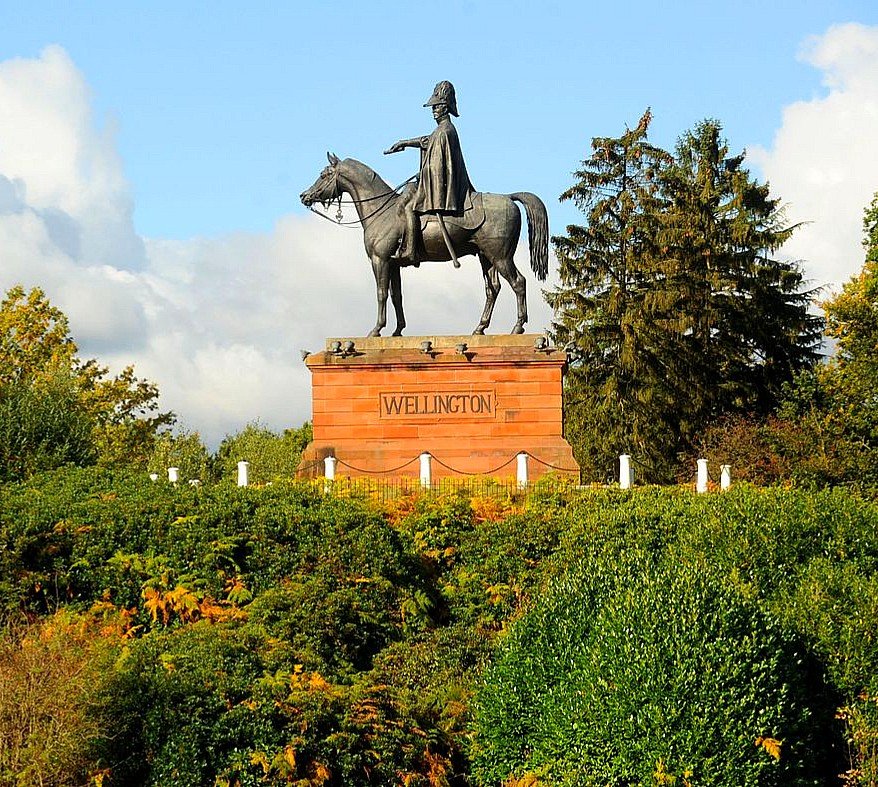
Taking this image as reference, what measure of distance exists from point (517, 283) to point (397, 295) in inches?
91.8

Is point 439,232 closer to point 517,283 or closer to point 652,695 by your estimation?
point 517,283

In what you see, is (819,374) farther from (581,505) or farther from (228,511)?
(228,511)

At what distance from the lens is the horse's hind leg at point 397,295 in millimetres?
24000

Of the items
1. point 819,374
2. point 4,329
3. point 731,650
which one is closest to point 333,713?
point 731,650

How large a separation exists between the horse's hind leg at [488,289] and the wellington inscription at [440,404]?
129 cm

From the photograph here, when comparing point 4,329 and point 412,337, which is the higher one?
point 4,329

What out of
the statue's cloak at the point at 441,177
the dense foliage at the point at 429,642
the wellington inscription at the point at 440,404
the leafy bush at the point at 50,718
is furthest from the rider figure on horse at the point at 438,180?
the leafy bush at the point at 50,718

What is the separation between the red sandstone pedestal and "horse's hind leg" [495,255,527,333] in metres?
0.48

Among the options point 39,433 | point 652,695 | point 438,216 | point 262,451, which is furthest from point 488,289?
point 262,451

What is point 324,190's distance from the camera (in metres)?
23.9

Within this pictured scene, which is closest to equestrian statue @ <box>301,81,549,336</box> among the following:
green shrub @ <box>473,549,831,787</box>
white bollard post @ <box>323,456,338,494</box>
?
white bollard post @ <box>323,456,338,494</box>

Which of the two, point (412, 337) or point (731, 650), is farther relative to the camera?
point (412, 337)

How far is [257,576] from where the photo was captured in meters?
14.9

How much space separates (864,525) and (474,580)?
4.62 m
